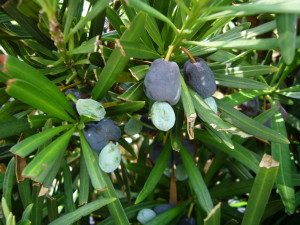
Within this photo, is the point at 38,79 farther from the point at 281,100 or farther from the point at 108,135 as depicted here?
the point at 281,100

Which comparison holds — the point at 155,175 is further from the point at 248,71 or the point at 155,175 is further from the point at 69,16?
the point at 69,16

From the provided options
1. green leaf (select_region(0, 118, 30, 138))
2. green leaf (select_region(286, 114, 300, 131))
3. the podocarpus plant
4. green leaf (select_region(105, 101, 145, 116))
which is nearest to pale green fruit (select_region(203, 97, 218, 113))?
the podocarpus plant

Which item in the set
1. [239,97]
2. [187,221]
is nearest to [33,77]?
[239,97]

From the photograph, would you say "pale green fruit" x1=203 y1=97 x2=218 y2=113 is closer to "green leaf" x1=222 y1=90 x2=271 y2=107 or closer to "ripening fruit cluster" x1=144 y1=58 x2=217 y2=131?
"ripening fruit cluster" x1=144 y1=58 x2=217 y2=131

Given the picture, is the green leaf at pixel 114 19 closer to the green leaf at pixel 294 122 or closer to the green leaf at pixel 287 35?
the green leaf at pixel 287 35

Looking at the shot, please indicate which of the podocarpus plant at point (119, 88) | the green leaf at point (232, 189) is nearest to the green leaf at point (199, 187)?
the podocarpus plant at point (119, 88)
